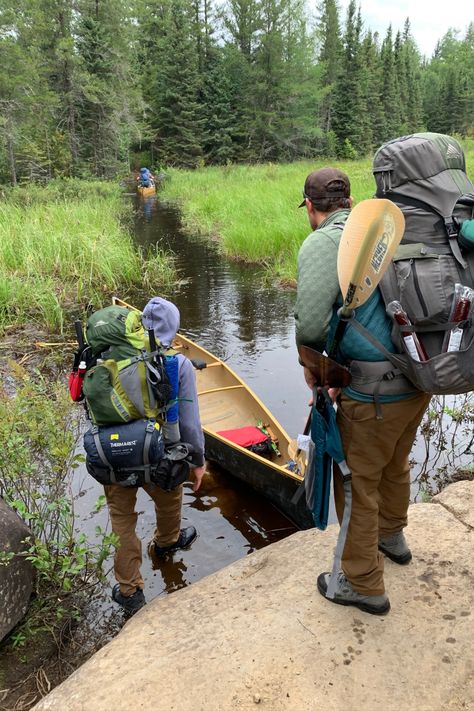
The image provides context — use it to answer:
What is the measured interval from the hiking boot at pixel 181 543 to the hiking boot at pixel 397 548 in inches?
69.4

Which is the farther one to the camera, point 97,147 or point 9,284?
point 97,147

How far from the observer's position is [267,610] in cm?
264

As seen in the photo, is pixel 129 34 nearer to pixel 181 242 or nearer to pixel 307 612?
pixel 181 242

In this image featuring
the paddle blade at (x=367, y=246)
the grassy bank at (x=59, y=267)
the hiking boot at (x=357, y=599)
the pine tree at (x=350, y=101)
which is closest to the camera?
the paddle blade at (x=367, y=246)

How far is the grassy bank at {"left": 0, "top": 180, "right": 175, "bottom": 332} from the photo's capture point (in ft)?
27.3

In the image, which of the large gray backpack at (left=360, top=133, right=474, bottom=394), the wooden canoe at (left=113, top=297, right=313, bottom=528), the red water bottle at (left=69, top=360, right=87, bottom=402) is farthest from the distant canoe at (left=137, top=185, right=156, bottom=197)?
the large gray backpack at (left=360, top=133, right=474, bottom=394)

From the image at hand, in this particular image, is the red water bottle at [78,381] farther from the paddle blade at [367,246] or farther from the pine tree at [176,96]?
the pine tree at [176,96]

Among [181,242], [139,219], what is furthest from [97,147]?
[181,242]

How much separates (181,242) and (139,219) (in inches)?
188

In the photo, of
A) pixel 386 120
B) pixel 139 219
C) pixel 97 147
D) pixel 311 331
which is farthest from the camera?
pixel 386 120

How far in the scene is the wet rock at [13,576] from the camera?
8.95ft

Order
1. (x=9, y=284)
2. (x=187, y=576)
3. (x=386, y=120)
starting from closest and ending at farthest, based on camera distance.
Answer: 1. (x=187, y=576)
2. (x=9, y=284)
3. (x=386, y=120)

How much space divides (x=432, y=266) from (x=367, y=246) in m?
0.29

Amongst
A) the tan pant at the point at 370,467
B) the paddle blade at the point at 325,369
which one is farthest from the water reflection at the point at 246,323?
the paddle blade at the point at 325,369
